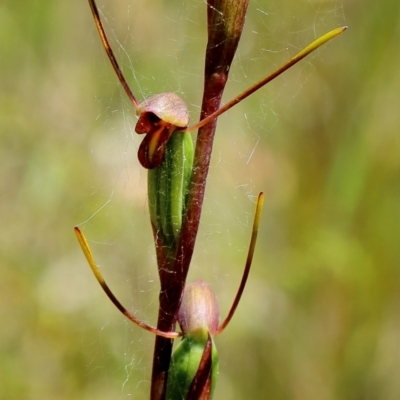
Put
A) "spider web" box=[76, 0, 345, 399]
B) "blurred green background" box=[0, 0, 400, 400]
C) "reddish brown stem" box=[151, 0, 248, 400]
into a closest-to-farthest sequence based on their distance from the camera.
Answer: "reddish brown stem" box=[151, 0, 248, 400] < "blurred green background" box=[0, 0, 400, 400] < "spider web" box=[76, 0, 345, 399]

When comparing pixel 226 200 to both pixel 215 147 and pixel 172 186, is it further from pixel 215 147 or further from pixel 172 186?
pixel 172 186

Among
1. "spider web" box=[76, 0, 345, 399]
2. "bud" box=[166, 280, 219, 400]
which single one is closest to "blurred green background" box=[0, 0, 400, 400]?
"spider web" box=[76, 0, 345, 399]

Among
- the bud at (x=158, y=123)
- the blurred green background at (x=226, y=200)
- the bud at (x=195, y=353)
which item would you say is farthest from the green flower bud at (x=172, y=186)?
the blurred green background at (x=226, y=200)

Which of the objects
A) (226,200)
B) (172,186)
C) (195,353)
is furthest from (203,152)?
(226,200)

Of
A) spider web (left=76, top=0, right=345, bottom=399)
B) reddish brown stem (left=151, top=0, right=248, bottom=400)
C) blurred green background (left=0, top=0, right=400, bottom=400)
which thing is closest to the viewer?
reddish brown stem (left=151, top=0, right=248, bottom=400)

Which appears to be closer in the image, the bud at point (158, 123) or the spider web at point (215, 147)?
the bud at point (158, 123)

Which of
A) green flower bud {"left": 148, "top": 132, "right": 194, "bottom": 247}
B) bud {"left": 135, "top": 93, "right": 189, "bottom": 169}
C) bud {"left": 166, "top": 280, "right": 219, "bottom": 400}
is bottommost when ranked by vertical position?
Result: bud {"left": 166, "top": 280, "right": 219, "bottom": 400}

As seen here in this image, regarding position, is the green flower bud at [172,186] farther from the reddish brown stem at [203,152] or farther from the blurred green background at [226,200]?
the blurred green background at [226,200]

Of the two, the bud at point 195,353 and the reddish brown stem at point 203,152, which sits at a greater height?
the reddish brown stem at point 203,152

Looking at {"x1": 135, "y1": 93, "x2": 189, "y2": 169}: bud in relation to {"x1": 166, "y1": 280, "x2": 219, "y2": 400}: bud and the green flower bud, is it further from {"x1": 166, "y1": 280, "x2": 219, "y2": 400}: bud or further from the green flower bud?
{"x1": 166, "y1": 280, "x2": 219, "y2": 400}: bud
